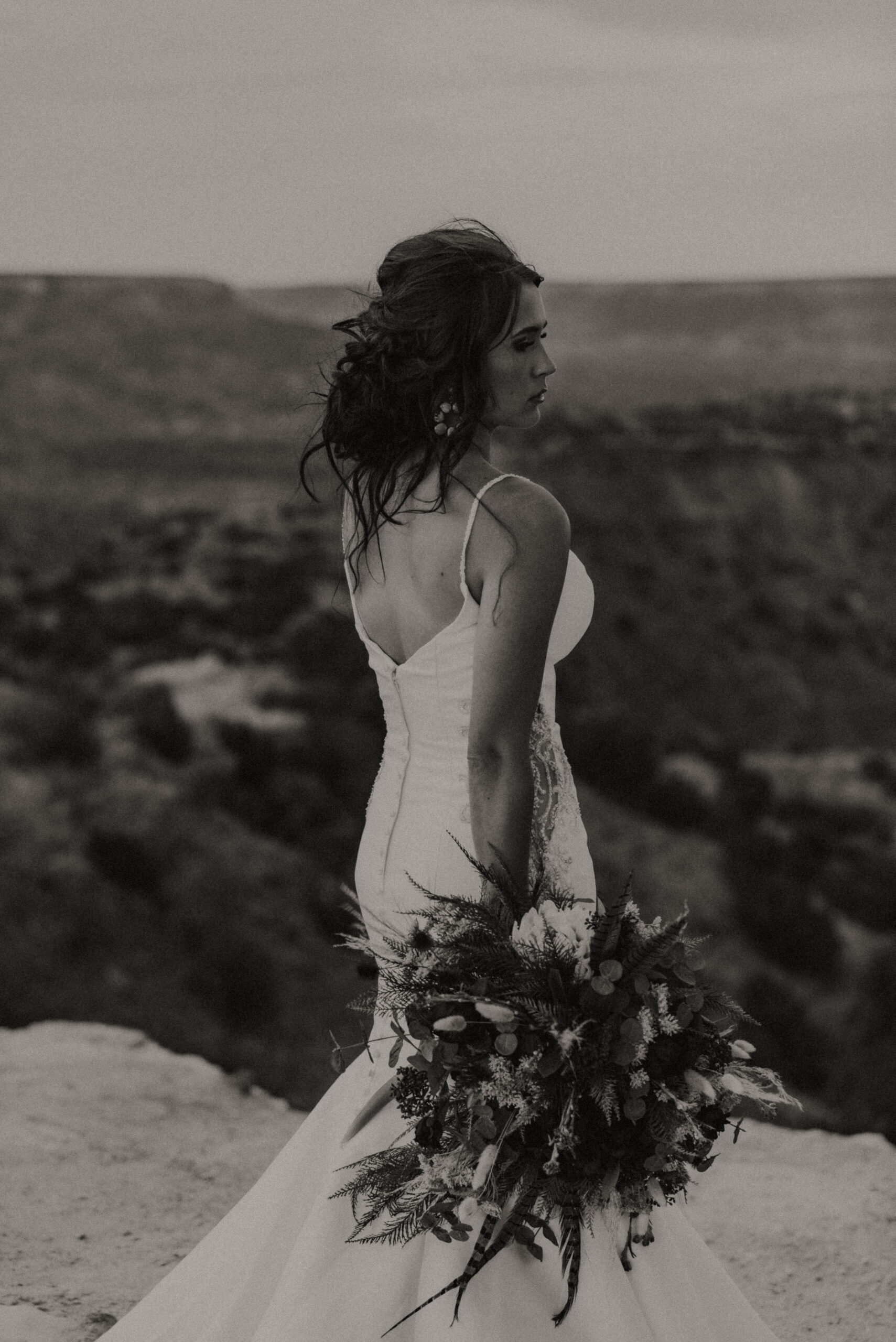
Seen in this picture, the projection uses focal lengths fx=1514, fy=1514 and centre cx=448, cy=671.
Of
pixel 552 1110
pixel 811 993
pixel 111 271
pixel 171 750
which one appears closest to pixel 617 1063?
pixel 552 1110

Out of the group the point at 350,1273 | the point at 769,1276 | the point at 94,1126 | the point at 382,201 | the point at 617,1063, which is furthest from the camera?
the point at 382,201

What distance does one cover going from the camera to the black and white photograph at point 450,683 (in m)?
2.45

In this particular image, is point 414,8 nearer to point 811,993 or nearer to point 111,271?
point 111,271

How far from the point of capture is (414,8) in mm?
36312

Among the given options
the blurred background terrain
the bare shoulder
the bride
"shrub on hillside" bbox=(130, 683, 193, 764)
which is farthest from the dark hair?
"shrub on hillside" bbox=(130, 683, 193, 764)

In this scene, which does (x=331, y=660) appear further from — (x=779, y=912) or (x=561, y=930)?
(x=561, y=930)

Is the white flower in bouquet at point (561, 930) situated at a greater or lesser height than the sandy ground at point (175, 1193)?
greater

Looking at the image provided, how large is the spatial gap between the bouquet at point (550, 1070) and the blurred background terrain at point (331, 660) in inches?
634

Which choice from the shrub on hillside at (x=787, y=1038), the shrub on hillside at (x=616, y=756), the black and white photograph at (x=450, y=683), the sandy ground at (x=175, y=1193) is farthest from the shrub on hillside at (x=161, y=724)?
the sandy ground at (x=175, y=1193)

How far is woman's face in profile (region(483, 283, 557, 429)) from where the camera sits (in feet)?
8.27

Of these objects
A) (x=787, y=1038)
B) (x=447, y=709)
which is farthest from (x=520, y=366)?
(x=787, y=1038)

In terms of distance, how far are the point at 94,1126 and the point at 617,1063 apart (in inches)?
134

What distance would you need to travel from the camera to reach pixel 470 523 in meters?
2.47

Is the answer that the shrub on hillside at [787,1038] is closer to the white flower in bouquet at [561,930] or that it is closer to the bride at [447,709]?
the bride at [447,709]
